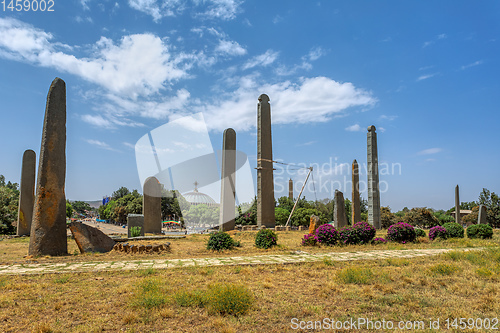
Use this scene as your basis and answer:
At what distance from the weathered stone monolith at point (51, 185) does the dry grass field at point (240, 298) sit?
13.0ft

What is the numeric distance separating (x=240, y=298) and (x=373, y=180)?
19282mm

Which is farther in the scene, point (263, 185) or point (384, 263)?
point (263, 185)

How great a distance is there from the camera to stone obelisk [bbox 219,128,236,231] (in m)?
20.5

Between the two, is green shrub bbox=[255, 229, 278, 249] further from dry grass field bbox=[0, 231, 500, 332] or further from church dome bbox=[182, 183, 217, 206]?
church dome bbox=[182, 183, 217, 206]

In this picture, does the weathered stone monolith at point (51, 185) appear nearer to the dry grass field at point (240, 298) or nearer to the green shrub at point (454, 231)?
the dry grass field at point (240, 298)

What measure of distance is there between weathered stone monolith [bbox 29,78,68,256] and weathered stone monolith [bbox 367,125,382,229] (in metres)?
18.1

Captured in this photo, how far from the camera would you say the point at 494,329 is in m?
3.81

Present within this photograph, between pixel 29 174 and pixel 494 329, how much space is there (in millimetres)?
25761

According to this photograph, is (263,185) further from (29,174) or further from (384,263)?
(29,174)

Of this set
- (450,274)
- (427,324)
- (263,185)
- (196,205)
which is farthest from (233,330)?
(196,205)

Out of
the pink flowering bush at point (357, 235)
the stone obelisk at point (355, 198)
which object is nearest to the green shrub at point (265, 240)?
the pink flowering bush at point (357, 235)

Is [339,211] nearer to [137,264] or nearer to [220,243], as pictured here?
[220,243]

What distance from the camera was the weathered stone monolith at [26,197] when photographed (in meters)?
21.8

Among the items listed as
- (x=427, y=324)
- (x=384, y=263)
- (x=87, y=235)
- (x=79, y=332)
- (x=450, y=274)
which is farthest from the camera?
(x=87, y=235)
